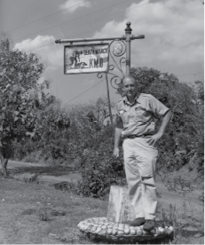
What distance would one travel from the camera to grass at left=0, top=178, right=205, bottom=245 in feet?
18.1

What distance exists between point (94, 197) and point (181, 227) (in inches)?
139

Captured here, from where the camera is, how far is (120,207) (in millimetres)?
5836

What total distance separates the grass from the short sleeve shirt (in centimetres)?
135

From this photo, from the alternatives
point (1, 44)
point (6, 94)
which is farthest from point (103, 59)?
point (1, 44)

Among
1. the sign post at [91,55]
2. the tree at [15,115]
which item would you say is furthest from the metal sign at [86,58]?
the tree at [15,115]

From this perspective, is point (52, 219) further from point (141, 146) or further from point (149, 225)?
point (141, 146)

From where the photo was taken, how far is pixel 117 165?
872cm

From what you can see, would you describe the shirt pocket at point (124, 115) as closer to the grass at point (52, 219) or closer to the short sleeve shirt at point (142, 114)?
the short sleeve shirt at point (142, 114)

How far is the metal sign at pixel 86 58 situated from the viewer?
6.98m

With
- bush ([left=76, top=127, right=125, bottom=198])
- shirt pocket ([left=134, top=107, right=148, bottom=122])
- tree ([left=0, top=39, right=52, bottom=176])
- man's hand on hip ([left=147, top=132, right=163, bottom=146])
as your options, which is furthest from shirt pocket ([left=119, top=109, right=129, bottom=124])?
tree ([left=0, top=39, right=52, bottom=176])

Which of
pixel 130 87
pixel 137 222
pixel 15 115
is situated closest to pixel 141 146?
pixel 130 87

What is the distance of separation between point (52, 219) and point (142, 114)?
7.25ft

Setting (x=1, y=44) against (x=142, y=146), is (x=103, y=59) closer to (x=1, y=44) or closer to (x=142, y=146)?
(x=142, y=146)

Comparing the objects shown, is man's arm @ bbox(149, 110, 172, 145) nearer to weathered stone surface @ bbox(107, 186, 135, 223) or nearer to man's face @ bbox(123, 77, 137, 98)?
man's face @ bbox(123, 77, 137, 98)
